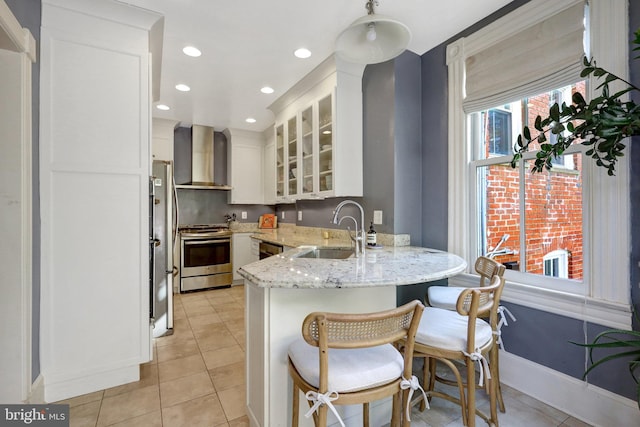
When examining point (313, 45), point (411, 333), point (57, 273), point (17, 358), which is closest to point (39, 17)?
point (57, 273)

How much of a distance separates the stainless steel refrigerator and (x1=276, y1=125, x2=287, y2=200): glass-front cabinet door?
1.35m

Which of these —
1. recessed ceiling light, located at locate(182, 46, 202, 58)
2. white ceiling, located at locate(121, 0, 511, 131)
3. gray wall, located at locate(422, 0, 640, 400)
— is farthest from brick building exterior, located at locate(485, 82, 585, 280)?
recessed ceiling light, located at locate(182, 46, 202, 58)

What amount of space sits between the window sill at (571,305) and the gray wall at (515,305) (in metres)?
0.04

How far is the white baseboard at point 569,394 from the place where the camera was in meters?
1.50

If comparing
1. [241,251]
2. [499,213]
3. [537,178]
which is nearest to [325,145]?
[499,213]

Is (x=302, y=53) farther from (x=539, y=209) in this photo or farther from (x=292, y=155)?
(x=539, y=209)

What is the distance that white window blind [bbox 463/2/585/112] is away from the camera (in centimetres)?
168

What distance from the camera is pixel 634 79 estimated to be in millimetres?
1479

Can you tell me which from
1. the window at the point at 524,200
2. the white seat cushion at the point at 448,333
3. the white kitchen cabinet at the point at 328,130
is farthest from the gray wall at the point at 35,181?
the window at the point at 524,200

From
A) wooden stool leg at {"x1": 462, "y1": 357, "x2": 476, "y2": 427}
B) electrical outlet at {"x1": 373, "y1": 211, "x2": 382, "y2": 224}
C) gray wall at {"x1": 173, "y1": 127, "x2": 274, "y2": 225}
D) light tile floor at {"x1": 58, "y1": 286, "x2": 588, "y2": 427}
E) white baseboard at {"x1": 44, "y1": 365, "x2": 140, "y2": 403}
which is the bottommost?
light tile floor at {"x1": 58, "y1": 286, "x2": 588, "y2": 427}

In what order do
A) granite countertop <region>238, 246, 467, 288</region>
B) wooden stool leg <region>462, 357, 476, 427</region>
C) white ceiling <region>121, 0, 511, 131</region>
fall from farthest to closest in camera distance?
white ceiling <region>121, 0, 511, 131</region>, wooden stool leg <region>462, 357, 476, 427</region>, granite countertop <region>238, 246, 467, 288</region>

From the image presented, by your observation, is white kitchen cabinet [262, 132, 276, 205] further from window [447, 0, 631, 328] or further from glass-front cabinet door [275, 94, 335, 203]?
window [447, 0, 631, 328]

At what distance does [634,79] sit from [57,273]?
3408 mm

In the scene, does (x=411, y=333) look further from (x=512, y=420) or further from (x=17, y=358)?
(x=17, y=358)
